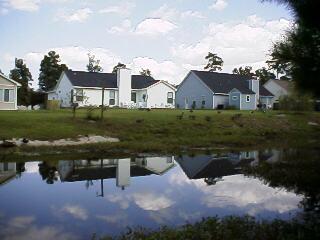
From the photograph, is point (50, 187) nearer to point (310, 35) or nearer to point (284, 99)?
point (310, 35)

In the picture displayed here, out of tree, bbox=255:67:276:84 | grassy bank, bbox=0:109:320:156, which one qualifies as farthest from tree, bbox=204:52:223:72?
grassy bank, bbox=0:109:320:156

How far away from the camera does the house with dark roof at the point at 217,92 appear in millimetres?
58875

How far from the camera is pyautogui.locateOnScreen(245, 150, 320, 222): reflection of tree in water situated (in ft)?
36.6

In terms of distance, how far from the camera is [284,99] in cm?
5056

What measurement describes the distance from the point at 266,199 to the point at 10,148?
13.5 meters

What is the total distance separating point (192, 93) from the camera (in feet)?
204

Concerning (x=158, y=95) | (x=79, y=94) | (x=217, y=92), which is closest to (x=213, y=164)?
(x=79, y=94)

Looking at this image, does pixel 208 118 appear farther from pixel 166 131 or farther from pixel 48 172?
pixel 48 172

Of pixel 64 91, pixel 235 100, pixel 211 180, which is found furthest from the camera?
pixel 235 100

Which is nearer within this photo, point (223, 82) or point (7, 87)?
point (7, 87)

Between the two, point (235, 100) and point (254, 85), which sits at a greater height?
point (254, 85)

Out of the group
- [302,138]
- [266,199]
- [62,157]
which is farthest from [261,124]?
[266,199]

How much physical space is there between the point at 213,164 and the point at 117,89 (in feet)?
124

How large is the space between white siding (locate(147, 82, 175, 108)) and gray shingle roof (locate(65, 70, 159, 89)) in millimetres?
778
